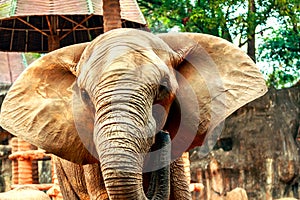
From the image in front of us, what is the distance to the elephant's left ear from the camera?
3.74 metres

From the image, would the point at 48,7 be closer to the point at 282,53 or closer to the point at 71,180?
the point at 71,180

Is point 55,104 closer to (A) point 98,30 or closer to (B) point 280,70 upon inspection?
(A) point 98,30

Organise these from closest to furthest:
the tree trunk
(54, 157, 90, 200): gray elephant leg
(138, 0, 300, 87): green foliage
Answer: (54, 157, 90, 200): gray elephant leg
the tree trunk
(138, 0, 300, 87): green foliage

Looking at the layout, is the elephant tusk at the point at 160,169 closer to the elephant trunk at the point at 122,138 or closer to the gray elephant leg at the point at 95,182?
the gray elephant leg at the point at 95,182

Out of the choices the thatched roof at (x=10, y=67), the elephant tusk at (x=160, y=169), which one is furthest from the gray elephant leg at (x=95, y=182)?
the thatched roof at (x=10, y=67)

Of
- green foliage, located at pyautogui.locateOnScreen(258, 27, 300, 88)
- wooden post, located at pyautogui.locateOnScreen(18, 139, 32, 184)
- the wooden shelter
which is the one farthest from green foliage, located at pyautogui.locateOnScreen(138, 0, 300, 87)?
wooden post, located at pyautogui.locateOnScreen(18, 139, 32, 184)

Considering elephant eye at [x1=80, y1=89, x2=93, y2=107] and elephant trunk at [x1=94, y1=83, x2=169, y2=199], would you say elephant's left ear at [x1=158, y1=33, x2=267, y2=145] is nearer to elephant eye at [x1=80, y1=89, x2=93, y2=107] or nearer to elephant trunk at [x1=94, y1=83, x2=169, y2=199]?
elephant eye at [x1=80, y1=89, x2=93, y2=107]

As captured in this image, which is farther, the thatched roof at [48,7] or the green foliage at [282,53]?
the green foliage at [282,53]

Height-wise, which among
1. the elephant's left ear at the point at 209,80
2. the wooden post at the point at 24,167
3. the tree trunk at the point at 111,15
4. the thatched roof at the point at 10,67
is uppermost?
the thatched roof at the point at 10,67

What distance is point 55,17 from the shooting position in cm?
1017

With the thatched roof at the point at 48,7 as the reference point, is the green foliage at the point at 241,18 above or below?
above

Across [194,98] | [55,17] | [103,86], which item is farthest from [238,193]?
[103,86]

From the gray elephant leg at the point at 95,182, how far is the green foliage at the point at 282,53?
1008 centimetres

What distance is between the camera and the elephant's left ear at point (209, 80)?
3.74m
